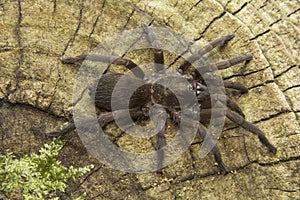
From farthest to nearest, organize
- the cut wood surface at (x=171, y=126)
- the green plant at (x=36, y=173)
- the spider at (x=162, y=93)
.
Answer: the spider at (x=162, y=93), the cut wood surface at (x=171, y=126), the green plant at (x=36, y=173)

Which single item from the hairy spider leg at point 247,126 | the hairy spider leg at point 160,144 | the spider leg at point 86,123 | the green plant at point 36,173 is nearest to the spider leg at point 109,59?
the spider leg at point 86,123

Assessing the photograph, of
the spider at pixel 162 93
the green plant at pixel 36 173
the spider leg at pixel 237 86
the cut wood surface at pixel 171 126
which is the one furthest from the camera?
the spider leg at pixel 237 86

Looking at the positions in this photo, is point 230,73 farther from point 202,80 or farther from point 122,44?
point 122,44

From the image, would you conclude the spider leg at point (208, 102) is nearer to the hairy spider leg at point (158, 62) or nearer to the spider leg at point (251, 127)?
the spider leg at point (251, 127)

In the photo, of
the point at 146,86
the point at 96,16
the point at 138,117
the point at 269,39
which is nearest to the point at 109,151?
the point at 138,117

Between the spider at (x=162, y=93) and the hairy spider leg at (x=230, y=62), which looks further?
the hairy spider leg at (x=230, y=62)

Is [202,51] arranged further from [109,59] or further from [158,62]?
[109,59]

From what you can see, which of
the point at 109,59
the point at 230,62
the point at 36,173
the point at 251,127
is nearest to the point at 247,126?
the point at 251,127

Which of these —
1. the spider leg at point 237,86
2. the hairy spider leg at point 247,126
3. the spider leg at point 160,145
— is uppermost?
the spider leg at point 237,86
